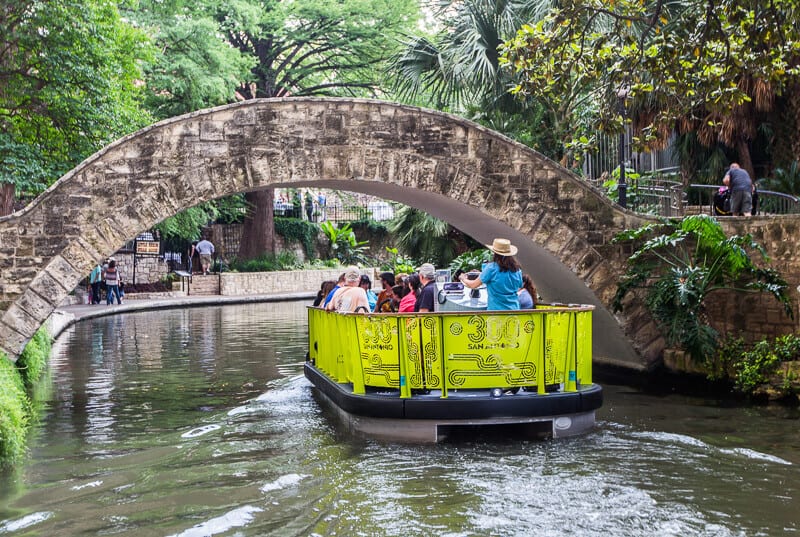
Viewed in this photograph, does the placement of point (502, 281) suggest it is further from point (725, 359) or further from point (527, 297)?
point (725, 359)

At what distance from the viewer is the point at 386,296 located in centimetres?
1066

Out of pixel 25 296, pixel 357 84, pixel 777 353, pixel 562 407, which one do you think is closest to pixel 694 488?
pixel 562 407

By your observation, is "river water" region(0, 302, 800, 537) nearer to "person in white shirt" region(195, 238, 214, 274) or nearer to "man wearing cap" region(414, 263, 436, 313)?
"man wearing cap" region(414, 263, 436, 313)

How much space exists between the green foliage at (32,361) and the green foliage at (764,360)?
8.57 m

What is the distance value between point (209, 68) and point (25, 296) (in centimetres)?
1621

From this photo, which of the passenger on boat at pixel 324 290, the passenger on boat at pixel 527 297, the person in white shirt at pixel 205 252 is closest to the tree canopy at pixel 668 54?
the passenger on boat at pixel 527 297

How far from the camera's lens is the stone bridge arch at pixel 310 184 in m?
11.0

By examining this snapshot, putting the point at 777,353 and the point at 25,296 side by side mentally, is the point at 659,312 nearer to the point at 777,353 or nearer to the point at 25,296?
the point at 777,353

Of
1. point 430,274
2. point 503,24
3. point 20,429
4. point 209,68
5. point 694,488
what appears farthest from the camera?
point 209,68

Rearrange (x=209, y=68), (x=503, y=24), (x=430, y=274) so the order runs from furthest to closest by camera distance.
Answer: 1. (x=209, y=68)
2. (x=503, y=24)
3. (x=430, y=274)

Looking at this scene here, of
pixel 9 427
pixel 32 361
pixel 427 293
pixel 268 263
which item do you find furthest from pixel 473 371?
pixel 268 263

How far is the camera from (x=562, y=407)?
9.07 meters

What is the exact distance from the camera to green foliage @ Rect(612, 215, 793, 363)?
38.4 ft

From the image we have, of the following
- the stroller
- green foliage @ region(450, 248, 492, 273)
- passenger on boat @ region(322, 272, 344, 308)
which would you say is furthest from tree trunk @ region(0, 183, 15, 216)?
the stroller
